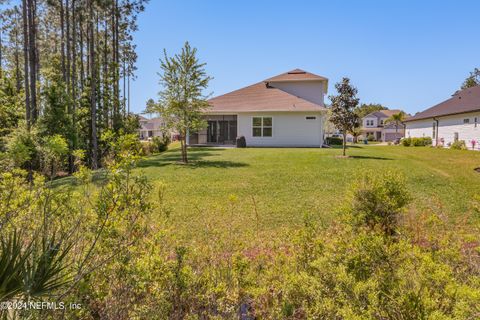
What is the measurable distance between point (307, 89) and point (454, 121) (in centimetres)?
1385

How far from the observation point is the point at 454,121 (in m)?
27.7

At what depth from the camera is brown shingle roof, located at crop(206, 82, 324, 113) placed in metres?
24.5

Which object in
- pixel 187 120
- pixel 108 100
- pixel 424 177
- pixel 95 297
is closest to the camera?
pixel 95 297

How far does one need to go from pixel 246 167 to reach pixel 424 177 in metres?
6.71

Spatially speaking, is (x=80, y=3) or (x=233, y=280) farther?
(x=80, y=3)

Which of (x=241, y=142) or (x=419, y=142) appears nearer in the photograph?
(x=241, y=142)

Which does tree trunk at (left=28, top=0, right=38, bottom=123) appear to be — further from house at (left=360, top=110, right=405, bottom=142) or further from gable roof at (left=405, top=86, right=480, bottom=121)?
house at (left=360, top=110, right=405, bottom=142)

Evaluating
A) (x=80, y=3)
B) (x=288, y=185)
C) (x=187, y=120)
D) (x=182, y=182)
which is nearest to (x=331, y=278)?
(x=288, y=185)

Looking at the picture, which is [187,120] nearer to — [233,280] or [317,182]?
[317,182]

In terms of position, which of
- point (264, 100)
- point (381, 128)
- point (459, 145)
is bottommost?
point (459, 145)

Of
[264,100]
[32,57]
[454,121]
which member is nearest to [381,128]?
[454,121]

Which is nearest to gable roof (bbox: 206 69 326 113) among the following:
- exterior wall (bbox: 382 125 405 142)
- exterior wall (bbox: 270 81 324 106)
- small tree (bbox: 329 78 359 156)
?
exterior wall (bbox: 270 81 324 106)

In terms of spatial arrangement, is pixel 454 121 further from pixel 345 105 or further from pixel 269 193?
pixel 269 193

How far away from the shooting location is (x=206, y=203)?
758cm
